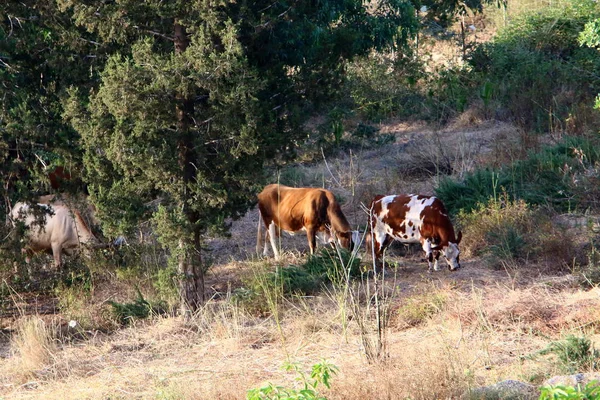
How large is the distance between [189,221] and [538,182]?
7.06 m

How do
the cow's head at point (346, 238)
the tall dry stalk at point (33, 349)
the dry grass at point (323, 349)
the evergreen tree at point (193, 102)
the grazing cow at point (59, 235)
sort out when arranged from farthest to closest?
the grazing cow at point (59, 235), the cow's head at point (346, 238), the evergreen tree at point (193, 102), the tall dry stalk at point (33, 349), the dry grass at point (323, 349)

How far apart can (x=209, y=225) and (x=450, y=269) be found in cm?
383

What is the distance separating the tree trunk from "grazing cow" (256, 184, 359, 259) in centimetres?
280

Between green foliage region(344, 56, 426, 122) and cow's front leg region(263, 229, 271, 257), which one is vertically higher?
green foliage region(344, 56, 426, 122)

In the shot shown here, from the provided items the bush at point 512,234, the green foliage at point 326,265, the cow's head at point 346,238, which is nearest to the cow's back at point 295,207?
the cow's head at point 346,238

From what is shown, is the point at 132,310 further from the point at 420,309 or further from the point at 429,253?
the point at 429,253

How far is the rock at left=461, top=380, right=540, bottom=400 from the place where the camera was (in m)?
6.79

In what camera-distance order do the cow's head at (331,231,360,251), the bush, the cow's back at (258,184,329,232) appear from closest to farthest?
the bush → the cow's head at (331,231,360,251) → the cow's back at (258,184,329,232)

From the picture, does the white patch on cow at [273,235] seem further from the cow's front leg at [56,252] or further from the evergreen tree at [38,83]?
the evergreen tree at [38,83]

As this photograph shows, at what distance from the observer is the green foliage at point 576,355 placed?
755 cm

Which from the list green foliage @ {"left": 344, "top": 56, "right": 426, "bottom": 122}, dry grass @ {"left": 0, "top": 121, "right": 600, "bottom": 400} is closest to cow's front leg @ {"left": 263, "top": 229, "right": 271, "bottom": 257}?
dry grass @ {"left": 0, "top": 121, "right": 600, "bottom": 400}

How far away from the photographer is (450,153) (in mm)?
17984

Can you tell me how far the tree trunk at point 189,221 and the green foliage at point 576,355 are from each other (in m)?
4.84

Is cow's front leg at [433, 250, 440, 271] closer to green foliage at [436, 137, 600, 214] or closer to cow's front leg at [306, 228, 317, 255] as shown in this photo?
green foliage at [436, 137, 600, 214]
